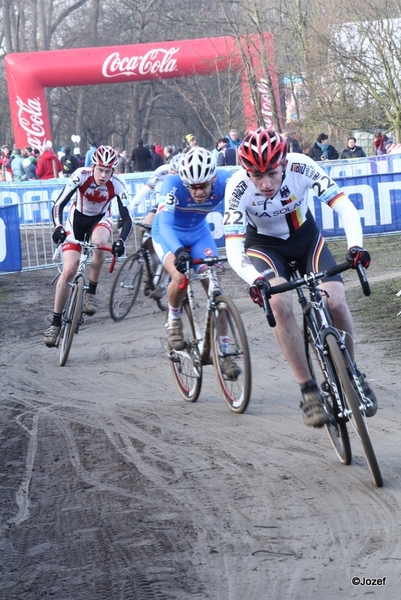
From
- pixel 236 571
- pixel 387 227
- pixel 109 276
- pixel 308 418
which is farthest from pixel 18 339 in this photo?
pixel 387 227

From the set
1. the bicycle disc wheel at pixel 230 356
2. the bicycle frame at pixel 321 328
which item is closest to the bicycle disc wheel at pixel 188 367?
the bicycle disc wheel at pixel 230 356

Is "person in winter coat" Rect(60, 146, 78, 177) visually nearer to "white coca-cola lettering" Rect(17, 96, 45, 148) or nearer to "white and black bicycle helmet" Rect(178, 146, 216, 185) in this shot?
"white coca-cola lettering" Rect(17, 96, 45, 148)

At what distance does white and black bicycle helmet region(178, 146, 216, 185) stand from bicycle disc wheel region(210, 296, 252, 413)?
1064 mm

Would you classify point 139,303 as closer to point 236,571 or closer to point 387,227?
point 387,227

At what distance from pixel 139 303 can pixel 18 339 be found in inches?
98.1

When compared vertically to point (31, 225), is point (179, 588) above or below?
below

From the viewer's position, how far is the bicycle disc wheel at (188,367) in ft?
23.8

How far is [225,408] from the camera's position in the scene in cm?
706

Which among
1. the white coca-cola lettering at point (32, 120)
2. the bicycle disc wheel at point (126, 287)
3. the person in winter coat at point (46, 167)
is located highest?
the white coca-cola lettering at point (32, 120)

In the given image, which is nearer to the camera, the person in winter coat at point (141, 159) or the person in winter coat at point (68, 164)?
the person in winter coat at point (68, 164)

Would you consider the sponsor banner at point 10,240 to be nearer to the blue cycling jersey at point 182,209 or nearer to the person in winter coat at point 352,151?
the blue cycling jersey at point 182,209

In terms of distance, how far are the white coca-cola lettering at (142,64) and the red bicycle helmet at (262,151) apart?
24391 millimetres

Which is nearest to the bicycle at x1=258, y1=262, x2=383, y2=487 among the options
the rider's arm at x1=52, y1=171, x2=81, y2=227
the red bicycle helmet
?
the red bicycle helmet

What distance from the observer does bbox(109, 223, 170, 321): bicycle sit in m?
11.3
